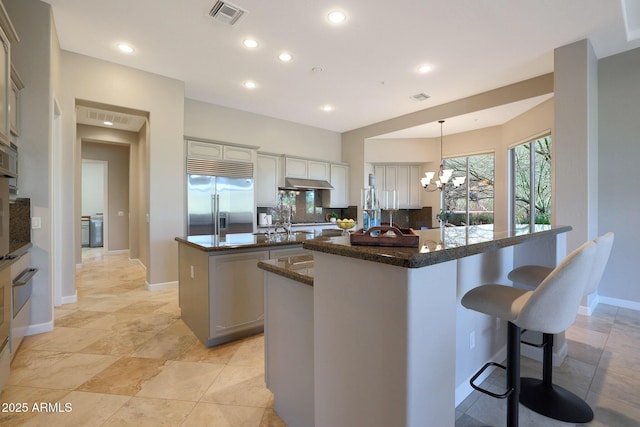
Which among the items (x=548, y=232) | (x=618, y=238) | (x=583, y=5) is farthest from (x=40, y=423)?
(x=618, y=238)

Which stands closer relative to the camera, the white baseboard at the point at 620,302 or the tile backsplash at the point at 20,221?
the tile backsplash at the point at 20,221

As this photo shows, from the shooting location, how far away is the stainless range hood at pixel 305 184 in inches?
234

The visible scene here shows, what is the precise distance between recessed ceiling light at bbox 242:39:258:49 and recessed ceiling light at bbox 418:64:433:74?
215 centimetres

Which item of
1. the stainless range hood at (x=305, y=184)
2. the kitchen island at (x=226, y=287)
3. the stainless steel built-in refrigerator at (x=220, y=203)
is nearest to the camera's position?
the kitchen island at (x=226, y=287)

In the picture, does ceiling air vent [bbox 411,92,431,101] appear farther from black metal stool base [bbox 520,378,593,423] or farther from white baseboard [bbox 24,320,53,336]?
white baseboard [bbox 24,320,53,336]

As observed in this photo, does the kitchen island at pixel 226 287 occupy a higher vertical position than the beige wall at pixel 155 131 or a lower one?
lower

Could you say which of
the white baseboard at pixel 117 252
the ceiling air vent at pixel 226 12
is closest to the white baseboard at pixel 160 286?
the ceiling air vent at pixel 226 12

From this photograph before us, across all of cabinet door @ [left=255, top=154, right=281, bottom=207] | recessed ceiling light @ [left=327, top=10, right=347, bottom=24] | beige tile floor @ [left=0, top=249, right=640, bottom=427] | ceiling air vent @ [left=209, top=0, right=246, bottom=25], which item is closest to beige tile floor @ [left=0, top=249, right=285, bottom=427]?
beige tile floor @ [left=0, top=249, right=640, bottom=427]

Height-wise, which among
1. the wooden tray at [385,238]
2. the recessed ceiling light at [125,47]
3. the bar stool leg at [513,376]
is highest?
the recessed ceiling light at [125,47]

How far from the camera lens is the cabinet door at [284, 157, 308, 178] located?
5.97 meters

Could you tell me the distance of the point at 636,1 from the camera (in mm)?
2801

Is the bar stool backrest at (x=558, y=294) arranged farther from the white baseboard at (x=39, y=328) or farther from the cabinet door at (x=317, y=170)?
the cabinet door at (x=317, y=170)

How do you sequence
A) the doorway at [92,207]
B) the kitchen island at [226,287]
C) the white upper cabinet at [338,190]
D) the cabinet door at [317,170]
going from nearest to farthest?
the kitchen island at [226,287]
the cabinet door at [317,170]
the white upper cabinet at [338,190]
the doorway at [92,207]

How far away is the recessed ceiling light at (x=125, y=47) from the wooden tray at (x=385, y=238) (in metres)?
3.89
